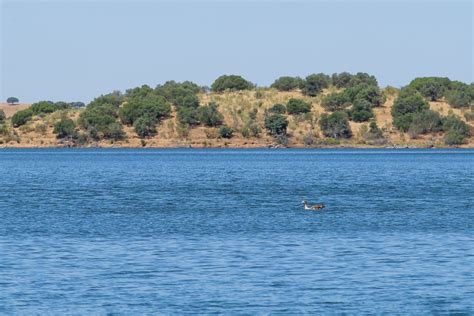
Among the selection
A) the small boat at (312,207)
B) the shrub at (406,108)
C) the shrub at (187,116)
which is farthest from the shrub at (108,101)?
the small boat at (312,207)

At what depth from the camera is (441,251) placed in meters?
36.8

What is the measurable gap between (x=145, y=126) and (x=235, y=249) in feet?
407

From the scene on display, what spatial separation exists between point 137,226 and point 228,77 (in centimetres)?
15328

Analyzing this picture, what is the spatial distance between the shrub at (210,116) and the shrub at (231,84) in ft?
104

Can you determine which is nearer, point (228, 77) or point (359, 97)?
point (359, 97)

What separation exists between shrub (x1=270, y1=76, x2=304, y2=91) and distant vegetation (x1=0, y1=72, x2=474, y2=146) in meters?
14.0

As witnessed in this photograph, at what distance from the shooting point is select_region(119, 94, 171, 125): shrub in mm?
161000

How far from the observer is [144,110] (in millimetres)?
160625

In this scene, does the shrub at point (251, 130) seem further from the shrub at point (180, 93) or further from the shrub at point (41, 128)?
the shrub at point (41, 128)

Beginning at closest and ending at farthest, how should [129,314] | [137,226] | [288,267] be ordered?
[129,314] < [288,267] < [137,226]

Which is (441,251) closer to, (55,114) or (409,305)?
(409,305)

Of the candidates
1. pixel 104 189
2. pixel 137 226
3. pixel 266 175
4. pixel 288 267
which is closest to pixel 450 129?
pixel 266 175

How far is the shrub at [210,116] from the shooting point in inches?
6319

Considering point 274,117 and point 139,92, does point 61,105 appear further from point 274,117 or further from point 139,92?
point 274,117
